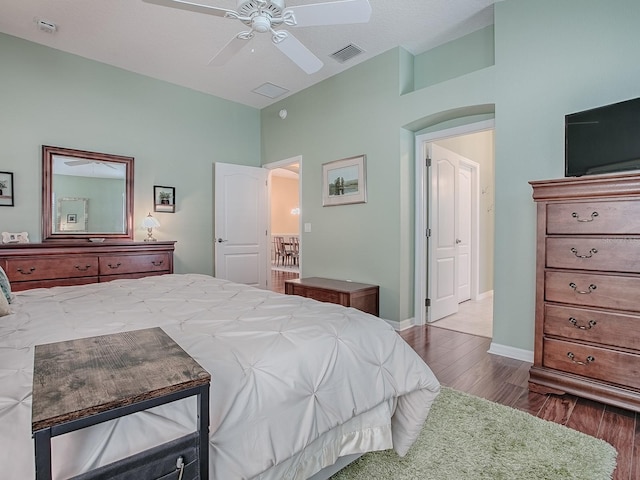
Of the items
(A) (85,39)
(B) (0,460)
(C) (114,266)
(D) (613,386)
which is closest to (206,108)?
(A) (85,39)

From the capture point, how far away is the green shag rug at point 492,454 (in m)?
1.48

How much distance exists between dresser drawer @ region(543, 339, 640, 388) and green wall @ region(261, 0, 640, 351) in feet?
2.10

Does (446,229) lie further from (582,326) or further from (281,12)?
(281,12)

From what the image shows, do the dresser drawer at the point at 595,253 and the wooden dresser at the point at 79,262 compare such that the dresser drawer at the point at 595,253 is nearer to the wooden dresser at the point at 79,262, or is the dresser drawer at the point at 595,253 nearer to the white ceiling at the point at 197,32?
the white ceiling at the point at 197,32

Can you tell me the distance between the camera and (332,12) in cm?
207

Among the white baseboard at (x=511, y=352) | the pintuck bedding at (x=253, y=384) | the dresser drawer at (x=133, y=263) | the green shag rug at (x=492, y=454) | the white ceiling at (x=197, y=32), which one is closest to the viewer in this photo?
the pintuck bedding at (x=253, y=384)

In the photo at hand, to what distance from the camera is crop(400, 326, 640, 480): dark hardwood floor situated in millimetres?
1747

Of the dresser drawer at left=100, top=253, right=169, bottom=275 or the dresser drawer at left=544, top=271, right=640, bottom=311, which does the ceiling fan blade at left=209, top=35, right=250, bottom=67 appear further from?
the dresser drawer at left=544, top=271, right=640, bottom=311

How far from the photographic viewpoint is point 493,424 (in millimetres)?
1859

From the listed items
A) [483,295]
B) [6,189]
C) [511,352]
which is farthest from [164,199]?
[483,295]

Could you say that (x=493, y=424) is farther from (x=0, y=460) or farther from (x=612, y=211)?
(x=0, y=460)

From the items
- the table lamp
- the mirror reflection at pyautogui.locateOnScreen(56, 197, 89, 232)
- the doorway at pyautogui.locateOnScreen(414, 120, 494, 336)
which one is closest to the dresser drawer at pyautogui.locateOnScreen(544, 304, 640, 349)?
the doorway at pyautogui.locateOnScreen(414, 120, 494, 336)

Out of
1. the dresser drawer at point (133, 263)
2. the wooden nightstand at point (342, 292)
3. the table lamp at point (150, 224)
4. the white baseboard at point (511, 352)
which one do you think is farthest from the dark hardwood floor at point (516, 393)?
the table lamp at point (150, 224)

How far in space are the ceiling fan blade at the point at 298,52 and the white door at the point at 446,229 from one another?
76.1 inches
